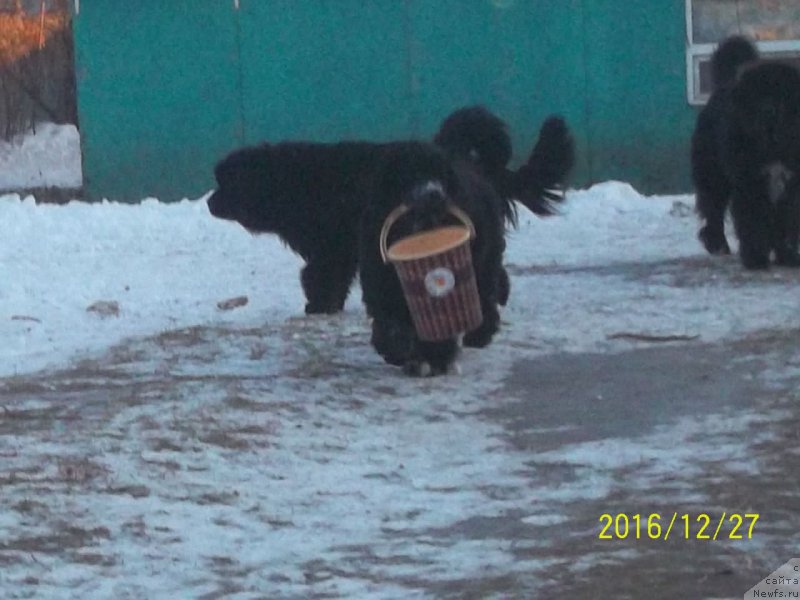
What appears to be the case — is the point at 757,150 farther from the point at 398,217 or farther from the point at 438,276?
the point at 438,276

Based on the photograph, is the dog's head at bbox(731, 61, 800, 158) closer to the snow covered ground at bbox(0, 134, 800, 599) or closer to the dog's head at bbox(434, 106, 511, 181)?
the snow covered ground at bbox(0, 134, 800, 599)

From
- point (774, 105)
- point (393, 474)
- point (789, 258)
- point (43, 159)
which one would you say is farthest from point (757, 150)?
point (43, 159)

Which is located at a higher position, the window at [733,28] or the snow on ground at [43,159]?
the window at [733,28]

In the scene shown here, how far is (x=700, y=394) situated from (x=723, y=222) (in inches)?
166

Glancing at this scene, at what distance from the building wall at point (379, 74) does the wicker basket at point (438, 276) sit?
7667 millimetres

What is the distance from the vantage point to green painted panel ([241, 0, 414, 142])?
1388cm

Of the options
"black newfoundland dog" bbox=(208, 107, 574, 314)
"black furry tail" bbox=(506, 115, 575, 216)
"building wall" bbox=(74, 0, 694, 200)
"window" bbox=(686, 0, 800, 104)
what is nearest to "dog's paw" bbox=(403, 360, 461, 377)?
"black newfoundland dog" bbox=(208, 107, 574, 314)

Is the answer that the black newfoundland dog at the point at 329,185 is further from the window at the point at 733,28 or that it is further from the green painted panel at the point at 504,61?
the window at the point at 733,28

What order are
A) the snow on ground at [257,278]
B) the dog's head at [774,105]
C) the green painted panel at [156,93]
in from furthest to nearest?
the green painted panel at [156,93] → the dog's head at [774,105] → the snow on ground at [257,278]

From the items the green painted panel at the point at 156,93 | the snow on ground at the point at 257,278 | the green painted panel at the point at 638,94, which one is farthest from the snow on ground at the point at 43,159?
the green painted panel at the point at 638,94

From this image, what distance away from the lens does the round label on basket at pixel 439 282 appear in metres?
6.01

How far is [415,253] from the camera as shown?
6066mm

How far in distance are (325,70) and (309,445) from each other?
9062mm

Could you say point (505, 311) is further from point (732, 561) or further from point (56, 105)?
point (56, 105)
